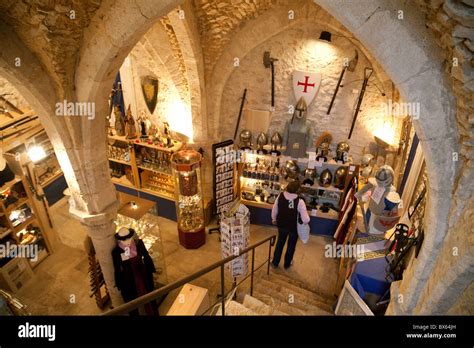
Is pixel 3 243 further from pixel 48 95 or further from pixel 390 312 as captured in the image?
pixel 390 312

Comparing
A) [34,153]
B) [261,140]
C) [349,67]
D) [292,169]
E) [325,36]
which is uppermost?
[325,36]

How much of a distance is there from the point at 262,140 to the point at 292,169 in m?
0.76

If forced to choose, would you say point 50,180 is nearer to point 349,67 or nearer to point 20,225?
point 20,225

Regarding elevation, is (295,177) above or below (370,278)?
above

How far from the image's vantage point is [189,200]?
591cm

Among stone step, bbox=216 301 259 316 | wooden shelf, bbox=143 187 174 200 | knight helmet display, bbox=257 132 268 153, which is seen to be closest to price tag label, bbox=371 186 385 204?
stone step, bbox=216 301 259 316

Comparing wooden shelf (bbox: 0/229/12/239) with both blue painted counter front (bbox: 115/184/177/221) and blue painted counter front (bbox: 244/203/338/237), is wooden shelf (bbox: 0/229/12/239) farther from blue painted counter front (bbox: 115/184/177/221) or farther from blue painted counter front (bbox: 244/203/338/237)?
blue painted counter front (bbox: 244/203/338/237)

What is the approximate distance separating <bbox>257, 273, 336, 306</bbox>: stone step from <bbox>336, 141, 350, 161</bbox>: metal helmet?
2.29 meters

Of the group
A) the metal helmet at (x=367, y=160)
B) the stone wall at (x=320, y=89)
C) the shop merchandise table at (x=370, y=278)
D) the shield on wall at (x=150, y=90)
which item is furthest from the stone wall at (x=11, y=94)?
the metal helmet at (x=367, y=160)

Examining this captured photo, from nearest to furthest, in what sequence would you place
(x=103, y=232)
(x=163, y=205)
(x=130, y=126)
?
(x=103, y=232) → (x=130, y=126) → (x=163, y=205)

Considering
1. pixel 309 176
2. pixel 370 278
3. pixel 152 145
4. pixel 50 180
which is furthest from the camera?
pixel 50 180

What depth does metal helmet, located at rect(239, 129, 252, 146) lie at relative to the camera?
5.95 m

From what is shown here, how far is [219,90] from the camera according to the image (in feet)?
18.9

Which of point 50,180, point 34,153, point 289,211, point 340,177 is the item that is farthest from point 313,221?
point 50,180
